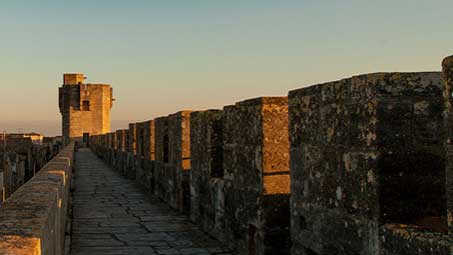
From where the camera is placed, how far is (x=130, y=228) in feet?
24.7

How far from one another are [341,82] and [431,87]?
596 millimetres

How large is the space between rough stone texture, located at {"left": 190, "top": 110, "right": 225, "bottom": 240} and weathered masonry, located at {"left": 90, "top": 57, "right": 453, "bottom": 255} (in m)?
0.53

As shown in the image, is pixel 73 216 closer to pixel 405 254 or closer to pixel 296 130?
pixel 296 130

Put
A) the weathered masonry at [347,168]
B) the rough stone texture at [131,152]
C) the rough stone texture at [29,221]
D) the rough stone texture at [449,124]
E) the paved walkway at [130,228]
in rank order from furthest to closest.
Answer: the rough stone texture at [131,152] < the paved walkway at [130,228] < the weathered masonry at [347,168] < the rough stone texture at [29,221] < the rough stone texture at [449,124]

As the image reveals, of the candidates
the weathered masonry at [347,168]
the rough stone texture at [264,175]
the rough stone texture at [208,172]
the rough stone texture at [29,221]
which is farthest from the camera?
the rough stone texture at [208,172]

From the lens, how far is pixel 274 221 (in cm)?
501

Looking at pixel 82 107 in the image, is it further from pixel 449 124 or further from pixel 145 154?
pixel 449 124

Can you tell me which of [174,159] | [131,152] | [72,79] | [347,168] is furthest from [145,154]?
[72,79]

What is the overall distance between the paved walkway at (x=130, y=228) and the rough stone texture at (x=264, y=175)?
2.90 feet

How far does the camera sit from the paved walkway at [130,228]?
623 cm

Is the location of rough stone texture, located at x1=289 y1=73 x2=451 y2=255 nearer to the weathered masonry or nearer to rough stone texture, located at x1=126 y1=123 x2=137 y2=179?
the weathered masonry

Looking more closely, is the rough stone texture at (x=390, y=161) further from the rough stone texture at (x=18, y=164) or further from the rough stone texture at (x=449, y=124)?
the rough stone texture at (x=18, y=164)

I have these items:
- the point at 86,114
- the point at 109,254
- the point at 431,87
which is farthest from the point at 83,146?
the point at 431,87

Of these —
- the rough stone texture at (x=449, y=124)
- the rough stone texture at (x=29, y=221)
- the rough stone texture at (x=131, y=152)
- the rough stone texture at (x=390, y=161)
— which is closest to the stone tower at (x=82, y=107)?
the rough stone texture at (x=131, y=152)
